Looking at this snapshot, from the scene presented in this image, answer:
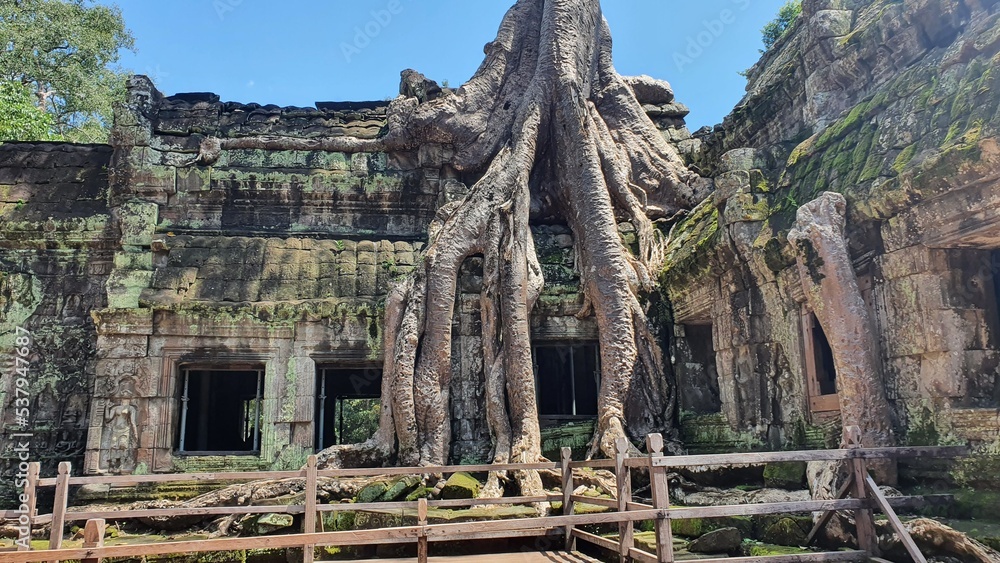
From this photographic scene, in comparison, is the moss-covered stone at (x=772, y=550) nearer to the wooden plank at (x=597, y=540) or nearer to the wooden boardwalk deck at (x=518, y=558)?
the wooden plank at (x=597, y=540)

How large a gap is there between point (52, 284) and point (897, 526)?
30.7 feet

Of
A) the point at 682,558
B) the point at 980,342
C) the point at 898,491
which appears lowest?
the point at 682,558

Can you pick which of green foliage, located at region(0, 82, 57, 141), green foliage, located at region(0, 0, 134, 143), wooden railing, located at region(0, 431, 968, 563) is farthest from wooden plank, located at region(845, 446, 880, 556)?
green foliage, located at region(0, 0, 134, 143)

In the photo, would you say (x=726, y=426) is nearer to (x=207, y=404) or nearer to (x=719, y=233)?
(x=719, y=233)

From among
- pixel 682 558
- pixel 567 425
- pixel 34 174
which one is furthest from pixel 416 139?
pixel 682 558

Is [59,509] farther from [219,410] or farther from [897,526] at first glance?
[219,410]

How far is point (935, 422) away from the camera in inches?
198

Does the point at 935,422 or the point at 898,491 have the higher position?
the point at 935,422

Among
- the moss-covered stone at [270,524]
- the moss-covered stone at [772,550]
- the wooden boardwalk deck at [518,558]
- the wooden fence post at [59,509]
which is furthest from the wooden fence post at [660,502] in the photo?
the wooden fence post at [59,509]

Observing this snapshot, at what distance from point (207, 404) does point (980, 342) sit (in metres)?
10.3

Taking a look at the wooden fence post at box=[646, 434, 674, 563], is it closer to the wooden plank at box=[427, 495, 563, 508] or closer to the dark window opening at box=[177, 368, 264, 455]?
the wooden plank at box=[427, 495, 563, 508]

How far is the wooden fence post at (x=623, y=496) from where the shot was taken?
4.97 meters

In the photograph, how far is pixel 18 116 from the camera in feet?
49.9

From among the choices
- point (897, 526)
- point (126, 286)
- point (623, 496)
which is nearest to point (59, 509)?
point (623, 496)
